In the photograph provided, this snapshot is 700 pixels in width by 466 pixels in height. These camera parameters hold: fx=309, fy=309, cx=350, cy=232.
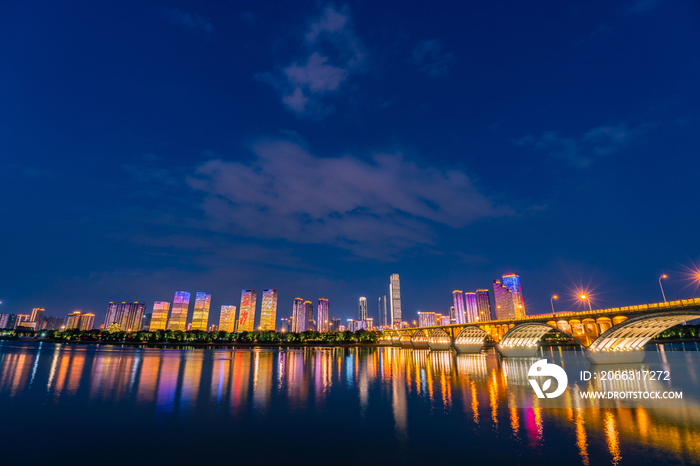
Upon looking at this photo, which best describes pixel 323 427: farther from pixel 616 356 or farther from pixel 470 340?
pixel 470 340

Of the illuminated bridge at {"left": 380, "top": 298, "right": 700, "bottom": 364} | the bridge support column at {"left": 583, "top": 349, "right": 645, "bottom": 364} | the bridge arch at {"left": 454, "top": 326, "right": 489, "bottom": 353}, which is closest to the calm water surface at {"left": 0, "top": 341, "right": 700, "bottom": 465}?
the illuminated bridge at {"left": 380, "top": 298, "right": 700, "bottom": 364}

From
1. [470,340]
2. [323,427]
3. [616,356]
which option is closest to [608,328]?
[616,356]

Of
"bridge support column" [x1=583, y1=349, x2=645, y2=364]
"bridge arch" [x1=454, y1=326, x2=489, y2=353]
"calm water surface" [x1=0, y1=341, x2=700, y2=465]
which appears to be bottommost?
"calm water surface" [x1=0, y1=341, x2=700, y2=465]

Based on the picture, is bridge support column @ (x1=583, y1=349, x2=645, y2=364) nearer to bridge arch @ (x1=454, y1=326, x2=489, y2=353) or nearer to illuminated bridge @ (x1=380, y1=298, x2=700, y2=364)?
illuminated bridge @ (x1=380, y1=298, x2=700, y2=364)

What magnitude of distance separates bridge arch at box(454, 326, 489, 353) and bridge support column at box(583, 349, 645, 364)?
46685mm

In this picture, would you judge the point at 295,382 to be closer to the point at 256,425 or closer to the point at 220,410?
the point at 220,410

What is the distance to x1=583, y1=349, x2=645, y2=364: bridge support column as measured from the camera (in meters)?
55.5

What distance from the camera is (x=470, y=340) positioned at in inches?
4090

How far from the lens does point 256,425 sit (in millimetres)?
20312

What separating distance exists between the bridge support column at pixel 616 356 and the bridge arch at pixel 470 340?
46685mm

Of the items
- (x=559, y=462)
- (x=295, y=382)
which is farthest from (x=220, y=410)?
(x=559, y=462)

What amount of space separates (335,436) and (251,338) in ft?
579

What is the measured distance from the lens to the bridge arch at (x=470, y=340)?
103 metres

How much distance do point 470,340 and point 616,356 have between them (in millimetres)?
50920
